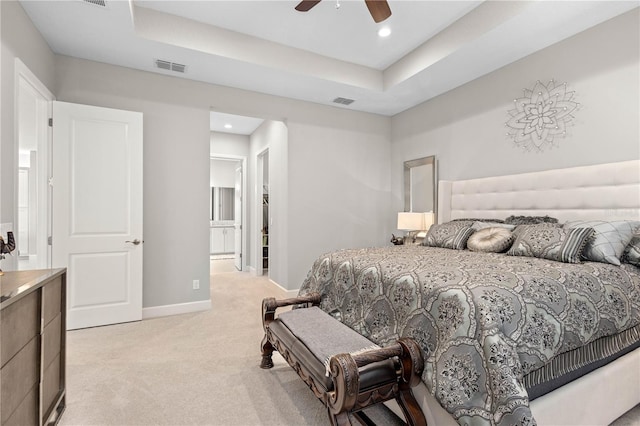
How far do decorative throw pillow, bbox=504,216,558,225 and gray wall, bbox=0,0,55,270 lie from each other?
4.14 m

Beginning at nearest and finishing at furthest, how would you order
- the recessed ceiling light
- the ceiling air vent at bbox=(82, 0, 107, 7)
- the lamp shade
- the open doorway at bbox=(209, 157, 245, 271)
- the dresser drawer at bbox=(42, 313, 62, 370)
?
the dresser drawer at bbox=(42, 313, 62, 370) < the ceiling air vent at bbox=(82, 0, 107, 7) < the recessed ceiling light < the lamp shade < the open doorway at bbox=(209, 157, 245, 271)

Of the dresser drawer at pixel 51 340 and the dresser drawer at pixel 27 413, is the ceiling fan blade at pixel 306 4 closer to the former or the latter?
the dresser drawer at pixel 51 340

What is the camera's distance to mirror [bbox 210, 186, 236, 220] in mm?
8672

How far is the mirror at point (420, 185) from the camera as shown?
439 centimetres

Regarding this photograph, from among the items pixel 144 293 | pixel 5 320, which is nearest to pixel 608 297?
pixel 5 320

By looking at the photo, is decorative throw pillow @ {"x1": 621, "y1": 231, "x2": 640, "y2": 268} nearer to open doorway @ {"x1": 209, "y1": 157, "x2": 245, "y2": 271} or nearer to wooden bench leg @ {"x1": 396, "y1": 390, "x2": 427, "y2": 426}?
wooden bench leg @ {"x1": 396, "y1": 390, "x2": 427, "y2": 426}

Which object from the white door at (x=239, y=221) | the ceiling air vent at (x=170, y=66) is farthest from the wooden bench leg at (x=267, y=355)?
the white door at (x=239, y=221)

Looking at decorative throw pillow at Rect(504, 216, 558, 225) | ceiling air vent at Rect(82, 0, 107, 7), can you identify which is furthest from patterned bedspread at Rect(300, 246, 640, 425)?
ceiling air vent at Rect(82, 0, 107, 7)

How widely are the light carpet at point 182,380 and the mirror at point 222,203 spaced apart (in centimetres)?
553

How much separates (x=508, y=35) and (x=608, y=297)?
2353mm

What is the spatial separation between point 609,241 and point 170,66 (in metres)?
4.22

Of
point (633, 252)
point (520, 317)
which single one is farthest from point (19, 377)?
point (633, 252)

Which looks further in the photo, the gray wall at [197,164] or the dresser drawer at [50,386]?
the gray wall at [197,164]

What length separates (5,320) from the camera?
1229 mm
